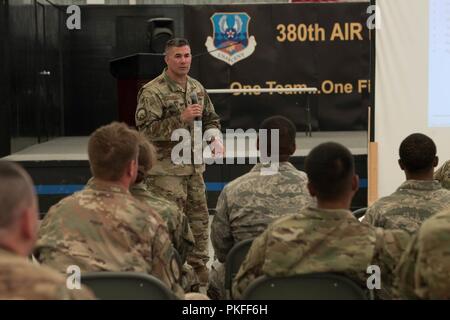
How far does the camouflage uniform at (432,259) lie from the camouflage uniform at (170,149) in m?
2.86

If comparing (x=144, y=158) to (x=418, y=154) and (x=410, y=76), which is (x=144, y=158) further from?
(x=410, y=76)

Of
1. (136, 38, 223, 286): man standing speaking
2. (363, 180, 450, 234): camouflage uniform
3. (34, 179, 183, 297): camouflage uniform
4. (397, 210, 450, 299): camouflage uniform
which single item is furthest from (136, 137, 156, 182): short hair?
(136, 38, 223, 286): man standing speaking

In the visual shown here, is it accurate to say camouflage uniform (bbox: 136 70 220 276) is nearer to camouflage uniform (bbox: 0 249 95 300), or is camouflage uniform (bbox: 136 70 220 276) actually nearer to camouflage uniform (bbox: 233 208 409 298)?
camouflage uniform (bbox: 233 208 409 298)

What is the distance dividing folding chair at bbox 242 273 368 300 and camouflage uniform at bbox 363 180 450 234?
776 millimetres

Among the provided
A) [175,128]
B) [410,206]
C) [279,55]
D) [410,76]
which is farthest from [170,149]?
[279,55]

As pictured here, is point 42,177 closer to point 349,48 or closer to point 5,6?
point 5,6

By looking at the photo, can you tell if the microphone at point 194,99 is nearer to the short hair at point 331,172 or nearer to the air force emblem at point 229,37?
the short hair at point 331,172

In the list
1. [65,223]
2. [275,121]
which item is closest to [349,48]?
[275,121]

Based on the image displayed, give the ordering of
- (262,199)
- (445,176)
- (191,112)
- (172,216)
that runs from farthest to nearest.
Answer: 1. (191,112)
2. (445,176)
3. (262,199)
4. (172,216)

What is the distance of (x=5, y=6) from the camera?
8.56 m

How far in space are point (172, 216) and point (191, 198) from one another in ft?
6.37

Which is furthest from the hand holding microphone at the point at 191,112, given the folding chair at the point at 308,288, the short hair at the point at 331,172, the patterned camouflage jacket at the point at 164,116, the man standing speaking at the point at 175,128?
the folding chair at the point at 308,288

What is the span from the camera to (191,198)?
508 centimetres
